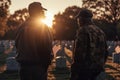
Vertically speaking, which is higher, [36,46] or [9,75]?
[36,46]

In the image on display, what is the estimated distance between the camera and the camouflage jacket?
8992 millimetres

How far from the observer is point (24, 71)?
8.93 metres

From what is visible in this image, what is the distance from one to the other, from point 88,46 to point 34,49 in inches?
41.9

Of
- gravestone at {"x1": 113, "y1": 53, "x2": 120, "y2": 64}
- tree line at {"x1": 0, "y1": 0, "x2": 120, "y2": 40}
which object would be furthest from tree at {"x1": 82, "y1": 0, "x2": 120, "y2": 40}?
gravestone at {"x1": 113, "y1": 53, "x2": 120, "y2": 64}

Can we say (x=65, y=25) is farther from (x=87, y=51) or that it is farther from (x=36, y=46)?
(x=36, y=46)

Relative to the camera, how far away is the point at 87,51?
902 cm

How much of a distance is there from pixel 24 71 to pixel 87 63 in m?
1.25

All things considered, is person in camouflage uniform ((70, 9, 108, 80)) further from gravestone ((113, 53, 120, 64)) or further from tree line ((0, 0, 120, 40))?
tree line ((0, 0, 120, 40))

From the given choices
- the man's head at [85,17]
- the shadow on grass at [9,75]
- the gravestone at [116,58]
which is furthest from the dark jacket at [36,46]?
the gravestone at [116,58]

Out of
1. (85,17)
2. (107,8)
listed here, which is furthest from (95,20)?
(85,17)

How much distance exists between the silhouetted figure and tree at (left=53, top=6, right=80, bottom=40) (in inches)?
3004

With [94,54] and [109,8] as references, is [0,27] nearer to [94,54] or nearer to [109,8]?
[109,8]

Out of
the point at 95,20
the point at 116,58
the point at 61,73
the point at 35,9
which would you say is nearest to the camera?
the point at 35,9

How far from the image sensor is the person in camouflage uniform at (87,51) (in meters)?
9.01
